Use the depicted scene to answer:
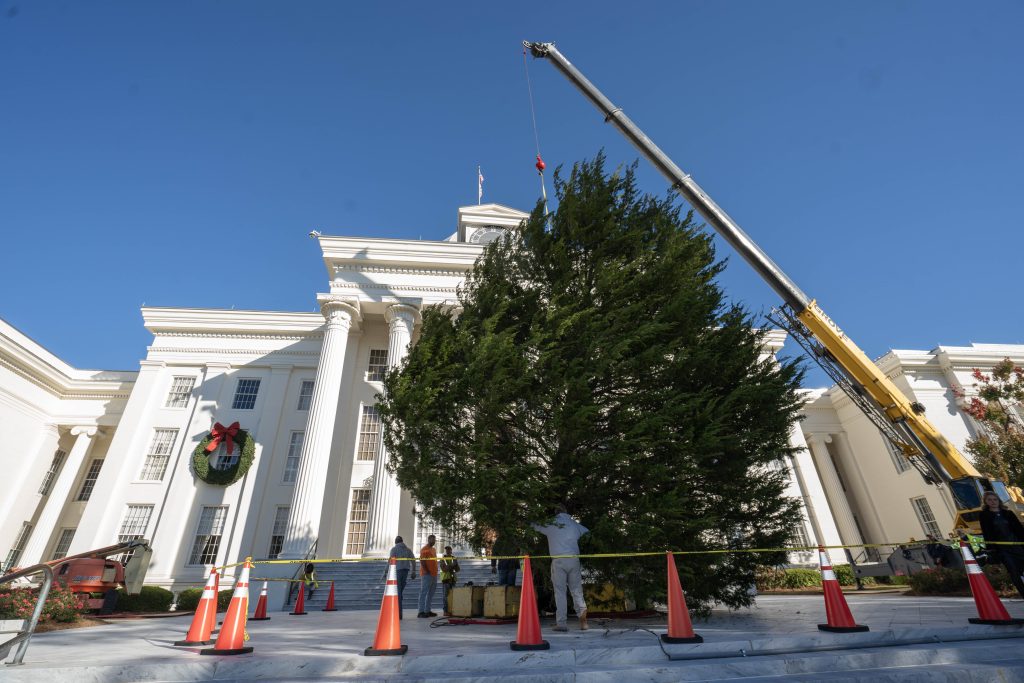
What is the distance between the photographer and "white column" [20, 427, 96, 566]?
2305cm

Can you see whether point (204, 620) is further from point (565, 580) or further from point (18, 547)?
point (18, 547)

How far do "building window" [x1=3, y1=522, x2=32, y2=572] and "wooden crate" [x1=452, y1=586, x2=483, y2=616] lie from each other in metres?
25.8

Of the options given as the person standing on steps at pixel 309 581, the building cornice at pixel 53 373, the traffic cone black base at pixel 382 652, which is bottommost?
the traffic cone black base at pixel 382 652

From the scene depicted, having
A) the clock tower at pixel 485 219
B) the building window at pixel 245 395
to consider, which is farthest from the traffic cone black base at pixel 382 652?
the clock tower at pixel 485 219

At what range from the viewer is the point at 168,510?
21484mm

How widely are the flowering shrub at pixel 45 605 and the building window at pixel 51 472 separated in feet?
70.6

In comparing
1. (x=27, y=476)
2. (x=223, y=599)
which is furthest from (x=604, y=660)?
(x=27, y=476)

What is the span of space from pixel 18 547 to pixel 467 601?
95.7 ft

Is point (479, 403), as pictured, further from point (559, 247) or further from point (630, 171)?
point (630, 171)

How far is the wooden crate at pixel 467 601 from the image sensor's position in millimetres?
8836

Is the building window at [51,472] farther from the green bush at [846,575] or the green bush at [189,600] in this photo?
the green bush at [846,575]

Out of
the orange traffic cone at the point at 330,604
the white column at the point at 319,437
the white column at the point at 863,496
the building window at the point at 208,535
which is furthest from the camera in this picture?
the white column at the point at 863,496

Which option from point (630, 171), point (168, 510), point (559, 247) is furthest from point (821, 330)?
point (168, 510)

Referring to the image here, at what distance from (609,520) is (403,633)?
338 cm
